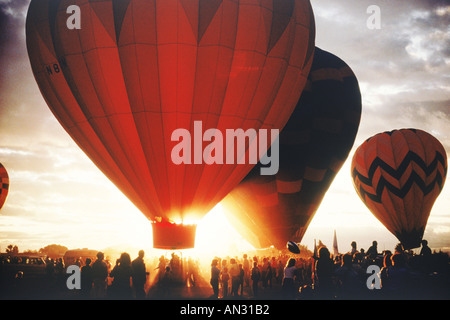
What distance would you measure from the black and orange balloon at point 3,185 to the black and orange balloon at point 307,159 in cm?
1379

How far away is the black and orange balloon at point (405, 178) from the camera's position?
19.4m

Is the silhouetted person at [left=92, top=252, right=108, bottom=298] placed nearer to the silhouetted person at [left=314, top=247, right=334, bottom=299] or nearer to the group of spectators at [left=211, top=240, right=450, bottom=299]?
the group of spectators at [left=211, top=240, right=450, bottom=299]

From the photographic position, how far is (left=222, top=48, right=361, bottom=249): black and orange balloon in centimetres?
1612

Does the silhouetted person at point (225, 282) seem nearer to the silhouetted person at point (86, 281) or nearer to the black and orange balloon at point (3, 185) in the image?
the silhouetted person at point (86, 281)

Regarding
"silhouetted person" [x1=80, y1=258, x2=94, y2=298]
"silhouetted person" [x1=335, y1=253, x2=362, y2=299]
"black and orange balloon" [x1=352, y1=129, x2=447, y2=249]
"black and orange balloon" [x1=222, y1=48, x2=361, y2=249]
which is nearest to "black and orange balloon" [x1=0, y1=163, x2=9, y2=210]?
"black and orange balloon" [x1=222, y1=48, x2=361, y2=249]

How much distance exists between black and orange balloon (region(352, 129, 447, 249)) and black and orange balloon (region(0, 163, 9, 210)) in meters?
18.7

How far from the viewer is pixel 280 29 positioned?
1159 centimetres

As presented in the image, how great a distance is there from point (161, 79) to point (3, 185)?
17.2 metres

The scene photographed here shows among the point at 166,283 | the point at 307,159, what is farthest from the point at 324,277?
the point at 307,159

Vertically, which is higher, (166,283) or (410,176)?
(410,176)

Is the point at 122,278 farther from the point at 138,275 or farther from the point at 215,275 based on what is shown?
the point at 215,275

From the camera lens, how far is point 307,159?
16.2m

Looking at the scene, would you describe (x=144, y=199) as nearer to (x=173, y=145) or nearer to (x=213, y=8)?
(x=173, y=145)
